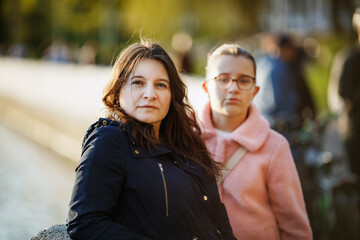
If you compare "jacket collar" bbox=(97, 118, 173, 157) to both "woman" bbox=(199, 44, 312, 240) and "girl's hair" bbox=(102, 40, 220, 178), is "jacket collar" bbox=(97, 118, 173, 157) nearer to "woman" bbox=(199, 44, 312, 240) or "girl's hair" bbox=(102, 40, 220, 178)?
"girl's hair" bbox=(102, 40, 220, 178)

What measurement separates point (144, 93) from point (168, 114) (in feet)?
0.79

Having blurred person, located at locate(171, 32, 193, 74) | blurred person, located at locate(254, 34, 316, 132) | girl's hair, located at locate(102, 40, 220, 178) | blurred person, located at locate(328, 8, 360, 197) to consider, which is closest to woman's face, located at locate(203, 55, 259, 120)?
girl's hair, located at locate(102, 40, 220, 178)

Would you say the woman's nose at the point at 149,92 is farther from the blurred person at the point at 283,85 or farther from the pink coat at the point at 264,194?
the blurred person at the point at 283,85

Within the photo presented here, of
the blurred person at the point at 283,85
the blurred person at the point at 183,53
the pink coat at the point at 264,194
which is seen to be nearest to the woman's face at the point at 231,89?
the pink coat at the point at 264,194

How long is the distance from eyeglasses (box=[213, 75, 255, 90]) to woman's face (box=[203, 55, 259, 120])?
0.04 ft

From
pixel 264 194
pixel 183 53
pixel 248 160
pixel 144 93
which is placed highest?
pixel 144 93

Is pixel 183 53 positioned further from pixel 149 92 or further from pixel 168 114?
pixel 149 92

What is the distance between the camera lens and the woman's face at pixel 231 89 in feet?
11.5

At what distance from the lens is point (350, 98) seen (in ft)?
22.5

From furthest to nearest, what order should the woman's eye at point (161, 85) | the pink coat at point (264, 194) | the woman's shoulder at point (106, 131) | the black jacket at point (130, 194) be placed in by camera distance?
the pink coat at point (264, 194), the woman's eye at point (161, 85), the woman's shoulder at point (106, 131), the black jacket at point (130, 194)

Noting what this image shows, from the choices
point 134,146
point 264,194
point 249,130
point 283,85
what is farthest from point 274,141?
point 283,85

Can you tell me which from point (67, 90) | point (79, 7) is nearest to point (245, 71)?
point (67, 90)

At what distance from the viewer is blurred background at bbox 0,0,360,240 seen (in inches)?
244

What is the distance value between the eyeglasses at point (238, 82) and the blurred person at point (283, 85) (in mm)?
3879
